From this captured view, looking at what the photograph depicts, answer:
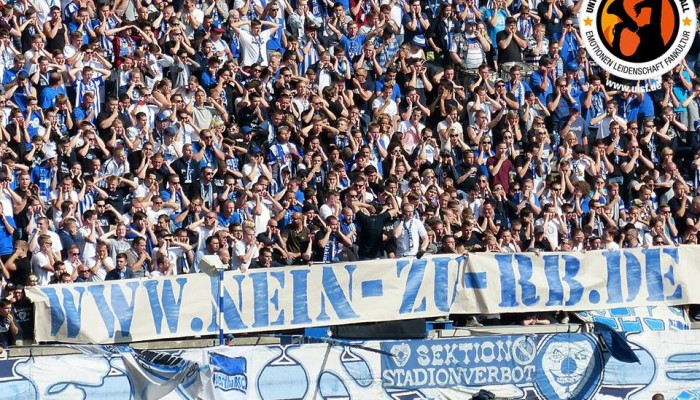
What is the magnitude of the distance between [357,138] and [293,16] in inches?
112

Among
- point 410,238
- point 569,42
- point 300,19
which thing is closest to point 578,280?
point 410,238

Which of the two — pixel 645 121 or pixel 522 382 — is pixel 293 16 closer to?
pixel 645 121

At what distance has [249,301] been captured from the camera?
58.4 ft

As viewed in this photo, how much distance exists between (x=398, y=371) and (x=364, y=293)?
1.81 meters

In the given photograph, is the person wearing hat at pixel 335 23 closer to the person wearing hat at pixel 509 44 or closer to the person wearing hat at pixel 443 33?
the person wearing hat at pixel 443 33

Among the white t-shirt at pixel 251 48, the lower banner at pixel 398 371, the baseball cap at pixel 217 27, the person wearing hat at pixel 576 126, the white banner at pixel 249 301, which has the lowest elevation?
the lower banner at pixel 398 371

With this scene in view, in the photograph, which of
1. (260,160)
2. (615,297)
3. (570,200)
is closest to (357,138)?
(260,160)

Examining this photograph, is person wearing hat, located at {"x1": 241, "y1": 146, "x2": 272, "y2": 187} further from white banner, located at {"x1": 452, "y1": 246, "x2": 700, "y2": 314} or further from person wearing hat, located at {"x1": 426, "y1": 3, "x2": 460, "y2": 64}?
person wearing hat, located at {"x1": 426, "y1": 3, "x2": 460, "y2": 64}

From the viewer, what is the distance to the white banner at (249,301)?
17.2 meters

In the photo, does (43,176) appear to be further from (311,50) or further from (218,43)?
(311,50)

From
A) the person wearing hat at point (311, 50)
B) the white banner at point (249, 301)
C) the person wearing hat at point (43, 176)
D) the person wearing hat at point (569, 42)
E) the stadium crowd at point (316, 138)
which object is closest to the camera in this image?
the white banner at point (249, 301)

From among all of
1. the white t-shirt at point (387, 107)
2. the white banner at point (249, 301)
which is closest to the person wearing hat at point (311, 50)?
the white t-shirt at point (387, 107)

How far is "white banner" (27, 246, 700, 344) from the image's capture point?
680 inches

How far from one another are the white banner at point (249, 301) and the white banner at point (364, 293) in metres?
0.01
